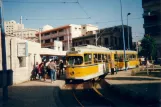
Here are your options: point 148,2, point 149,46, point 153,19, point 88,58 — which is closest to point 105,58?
point 88,58

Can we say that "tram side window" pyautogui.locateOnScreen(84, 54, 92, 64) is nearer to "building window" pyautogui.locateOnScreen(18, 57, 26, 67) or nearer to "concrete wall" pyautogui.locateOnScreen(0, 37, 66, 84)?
"concrete wall" pyautogui.locateOnScreen(0, 37, 66, 84)

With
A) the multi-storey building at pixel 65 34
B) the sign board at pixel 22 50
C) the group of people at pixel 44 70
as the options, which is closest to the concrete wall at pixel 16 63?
the sign board at pixel 22 50

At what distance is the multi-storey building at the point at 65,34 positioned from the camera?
59.7 meters

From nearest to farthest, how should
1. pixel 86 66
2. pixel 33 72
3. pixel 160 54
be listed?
pixel 86 66 < pixel 33 72 < pixel 160 54

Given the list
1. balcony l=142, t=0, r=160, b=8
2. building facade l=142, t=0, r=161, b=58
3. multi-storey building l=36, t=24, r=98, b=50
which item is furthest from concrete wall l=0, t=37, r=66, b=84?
multi-storey building l=36, t=24, r=98, b=50

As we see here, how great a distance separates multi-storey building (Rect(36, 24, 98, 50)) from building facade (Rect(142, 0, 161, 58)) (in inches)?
879

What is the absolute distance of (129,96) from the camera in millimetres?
10812

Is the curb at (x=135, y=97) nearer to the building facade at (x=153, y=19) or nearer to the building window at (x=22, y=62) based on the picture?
the building window at (x=22, y=62)

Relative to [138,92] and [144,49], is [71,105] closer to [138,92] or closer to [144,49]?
[138,92]

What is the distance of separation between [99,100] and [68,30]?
5114 centimetres

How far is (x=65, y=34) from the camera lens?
60.6 meters

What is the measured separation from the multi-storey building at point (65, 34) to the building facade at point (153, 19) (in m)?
22.3

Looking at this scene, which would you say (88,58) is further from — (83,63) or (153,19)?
(153,19)

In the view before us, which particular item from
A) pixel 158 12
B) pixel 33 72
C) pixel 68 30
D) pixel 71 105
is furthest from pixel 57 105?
pixel 68 30
